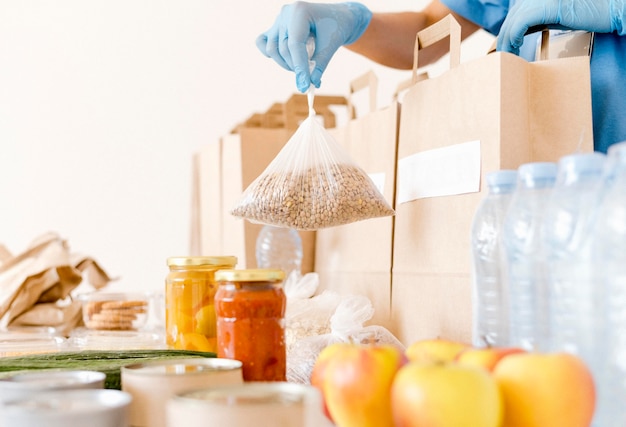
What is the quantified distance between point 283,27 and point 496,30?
1.85 ft

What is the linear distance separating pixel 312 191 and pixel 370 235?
190 millimetres

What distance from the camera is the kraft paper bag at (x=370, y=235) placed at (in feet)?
3.98

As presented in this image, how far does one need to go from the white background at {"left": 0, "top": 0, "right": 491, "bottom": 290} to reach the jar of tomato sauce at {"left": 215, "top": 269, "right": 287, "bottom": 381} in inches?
78.1

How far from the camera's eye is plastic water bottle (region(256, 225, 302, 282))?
1.52 meters

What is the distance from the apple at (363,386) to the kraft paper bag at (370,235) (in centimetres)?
58

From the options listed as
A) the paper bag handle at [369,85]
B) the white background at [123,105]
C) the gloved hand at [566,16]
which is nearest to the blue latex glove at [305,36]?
the paper bag handle at [369,85]

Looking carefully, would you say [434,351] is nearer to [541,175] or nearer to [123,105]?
[541,175]

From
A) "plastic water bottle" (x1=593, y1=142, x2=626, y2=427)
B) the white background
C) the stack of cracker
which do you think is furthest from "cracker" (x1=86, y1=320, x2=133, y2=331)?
the white background

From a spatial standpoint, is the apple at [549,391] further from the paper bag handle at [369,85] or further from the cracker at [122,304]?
the cracker at [122,304]

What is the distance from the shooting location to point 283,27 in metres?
1.21

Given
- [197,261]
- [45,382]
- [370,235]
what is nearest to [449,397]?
[45,382]

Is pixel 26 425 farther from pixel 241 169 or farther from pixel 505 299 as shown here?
pixel 241 169

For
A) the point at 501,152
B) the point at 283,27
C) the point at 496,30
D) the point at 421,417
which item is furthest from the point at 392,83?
the point at 421,417

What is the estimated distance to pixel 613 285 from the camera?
0.59 m
